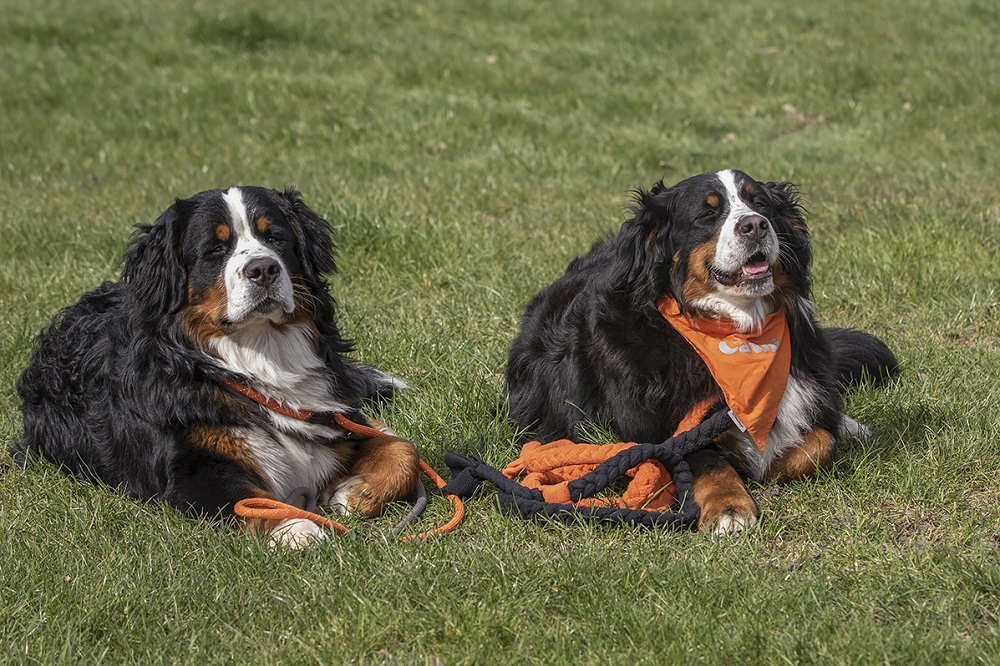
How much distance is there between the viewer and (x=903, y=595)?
3.37 m

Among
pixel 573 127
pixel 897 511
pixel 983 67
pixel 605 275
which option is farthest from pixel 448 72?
pixel 897 511

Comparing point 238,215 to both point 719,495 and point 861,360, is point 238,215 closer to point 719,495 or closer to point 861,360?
point 719,495

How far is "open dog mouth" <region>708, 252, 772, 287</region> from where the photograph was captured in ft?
13.8

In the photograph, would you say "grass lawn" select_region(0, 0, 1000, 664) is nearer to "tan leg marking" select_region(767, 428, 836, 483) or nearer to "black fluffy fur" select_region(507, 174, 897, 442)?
"tan leg marking" select_region(767, 428, 836, 483)

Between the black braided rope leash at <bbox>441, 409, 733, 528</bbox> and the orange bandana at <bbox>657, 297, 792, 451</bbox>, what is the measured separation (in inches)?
3.9

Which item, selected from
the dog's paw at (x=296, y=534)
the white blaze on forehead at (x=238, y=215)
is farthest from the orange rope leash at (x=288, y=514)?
the white blaze on forehead at (x=238, y=215)

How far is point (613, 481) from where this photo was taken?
4184 millimetres

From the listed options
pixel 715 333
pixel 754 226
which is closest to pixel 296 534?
pixel 715 333

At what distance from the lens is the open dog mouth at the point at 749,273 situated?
13.8ft

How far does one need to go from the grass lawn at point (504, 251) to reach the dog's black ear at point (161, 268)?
800 mm

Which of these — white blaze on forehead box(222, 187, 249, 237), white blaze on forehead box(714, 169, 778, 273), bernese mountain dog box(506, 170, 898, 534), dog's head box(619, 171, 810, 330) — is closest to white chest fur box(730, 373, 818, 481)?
bernese mountain dog box(506, 170, 898, 534)

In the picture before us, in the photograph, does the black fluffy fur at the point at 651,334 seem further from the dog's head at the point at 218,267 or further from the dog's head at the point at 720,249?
the dog's head at the point at 218,267

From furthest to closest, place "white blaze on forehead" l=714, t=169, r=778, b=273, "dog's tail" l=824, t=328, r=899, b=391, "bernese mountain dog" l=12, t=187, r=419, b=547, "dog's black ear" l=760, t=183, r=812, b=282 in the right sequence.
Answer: "dog's tail" l=824, t=328, r=899, b=391
"dog's black ear" l=760, t=183, r=812, b=282
"white blaze on forehead" l=714, t=169, r=778, b=273
"bernese mountain dog" l=12, t=187, r=419, b=547

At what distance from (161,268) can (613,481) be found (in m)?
1.90
